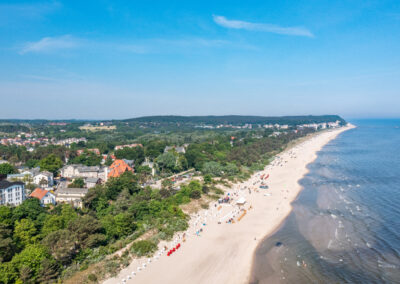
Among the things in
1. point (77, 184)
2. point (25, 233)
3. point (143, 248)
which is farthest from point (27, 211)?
point (143, 248)

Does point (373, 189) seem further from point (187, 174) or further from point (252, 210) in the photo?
point (187, 174)

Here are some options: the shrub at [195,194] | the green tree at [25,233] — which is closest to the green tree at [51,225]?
the green tree at [25,233]

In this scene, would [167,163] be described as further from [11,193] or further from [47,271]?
[47,271]

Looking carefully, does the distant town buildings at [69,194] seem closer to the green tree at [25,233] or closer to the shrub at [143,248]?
the green tree at [25,233]

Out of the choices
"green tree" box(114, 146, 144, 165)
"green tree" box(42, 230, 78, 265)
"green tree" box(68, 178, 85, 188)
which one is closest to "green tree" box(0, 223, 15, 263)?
"green tree" box(42, 230, 78, 265)

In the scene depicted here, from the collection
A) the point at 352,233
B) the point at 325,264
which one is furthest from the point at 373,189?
the point at 325,264
